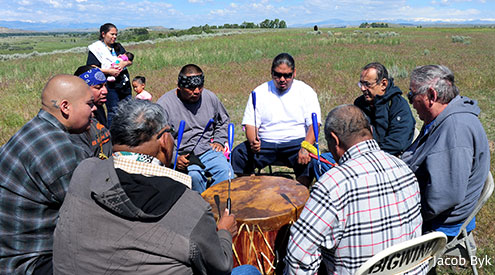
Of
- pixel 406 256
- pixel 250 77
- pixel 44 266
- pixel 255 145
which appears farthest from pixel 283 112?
pixel 250 77

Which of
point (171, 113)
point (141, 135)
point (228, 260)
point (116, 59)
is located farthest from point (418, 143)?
point (116, 59)

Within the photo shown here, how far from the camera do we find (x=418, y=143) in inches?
110

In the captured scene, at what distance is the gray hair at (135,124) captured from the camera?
5.69 feet

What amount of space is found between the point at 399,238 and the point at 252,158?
275 centimetres

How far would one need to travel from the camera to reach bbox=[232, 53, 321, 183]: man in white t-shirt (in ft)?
14.3

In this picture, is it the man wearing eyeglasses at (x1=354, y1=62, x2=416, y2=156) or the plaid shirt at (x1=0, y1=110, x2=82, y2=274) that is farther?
the man wearing eyeglasses at (x1=354, y1=62, x2=416, y2=156)

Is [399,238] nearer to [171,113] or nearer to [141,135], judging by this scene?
[141,135]

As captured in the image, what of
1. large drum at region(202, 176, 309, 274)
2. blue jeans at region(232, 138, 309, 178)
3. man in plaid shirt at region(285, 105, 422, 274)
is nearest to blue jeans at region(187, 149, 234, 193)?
blue jeans at region(232, 138, 309, 178)

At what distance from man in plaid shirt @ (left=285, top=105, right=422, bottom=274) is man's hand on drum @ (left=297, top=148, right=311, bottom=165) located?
214 cm

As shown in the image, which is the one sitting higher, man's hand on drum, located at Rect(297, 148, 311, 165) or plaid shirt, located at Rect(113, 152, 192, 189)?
plaid shirt, located at Rect(113, 152, 192, 189)

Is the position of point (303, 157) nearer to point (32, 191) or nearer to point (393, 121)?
point (393, 121)

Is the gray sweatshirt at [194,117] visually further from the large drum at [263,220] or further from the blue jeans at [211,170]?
the large drum at [263,220]

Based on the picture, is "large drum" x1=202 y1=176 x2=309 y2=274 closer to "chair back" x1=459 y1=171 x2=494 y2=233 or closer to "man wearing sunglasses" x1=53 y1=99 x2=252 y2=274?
"man wearing sunglasses" x1=53 y1=99 x2=252 y2=274

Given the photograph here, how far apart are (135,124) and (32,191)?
774 mm
